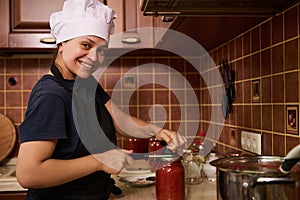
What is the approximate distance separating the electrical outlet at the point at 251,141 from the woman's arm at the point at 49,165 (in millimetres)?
463

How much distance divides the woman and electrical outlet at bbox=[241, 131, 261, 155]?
0.26 metres

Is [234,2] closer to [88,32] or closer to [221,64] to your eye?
[88,32]

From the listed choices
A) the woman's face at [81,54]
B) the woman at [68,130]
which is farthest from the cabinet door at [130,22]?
the woman's face at [81,54]

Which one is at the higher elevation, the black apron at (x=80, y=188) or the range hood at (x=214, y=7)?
the range hood at (x=214, y=7)

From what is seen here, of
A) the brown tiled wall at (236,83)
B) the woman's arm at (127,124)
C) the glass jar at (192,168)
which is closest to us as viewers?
the brown tiled wall at (236,83)

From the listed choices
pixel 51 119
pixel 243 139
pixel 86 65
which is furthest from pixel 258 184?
pixel 243 139

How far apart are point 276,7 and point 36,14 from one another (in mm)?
985

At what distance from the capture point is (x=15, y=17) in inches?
64.5

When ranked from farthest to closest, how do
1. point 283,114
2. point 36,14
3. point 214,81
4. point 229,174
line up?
point 214,81 < point 36,14 < point 283,114 < point 229,174

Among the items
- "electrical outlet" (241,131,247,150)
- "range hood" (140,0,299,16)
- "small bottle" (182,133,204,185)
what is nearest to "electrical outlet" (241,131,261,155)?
"electrical outlet" (241,131,247,150)

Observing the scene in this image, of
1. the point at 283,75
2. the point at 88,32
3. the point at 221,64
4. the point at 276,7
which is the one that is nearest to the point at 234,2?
the point at 276,7

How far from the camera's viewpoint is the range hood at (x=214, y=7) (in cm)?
99

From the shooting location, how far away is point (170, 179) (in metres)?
1.10

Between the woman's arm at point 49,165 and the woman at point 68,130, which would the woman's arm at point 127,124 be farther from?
the woman's arm at point 49,165
